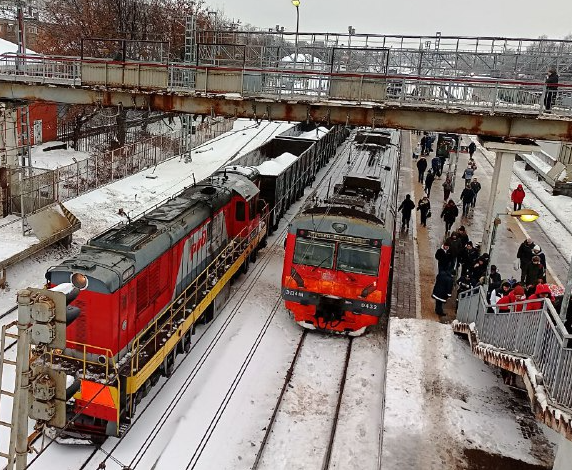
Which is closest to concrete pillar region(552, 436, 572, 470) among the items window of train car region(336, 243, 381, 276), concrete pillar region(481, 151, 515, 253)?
window of train car region(336, 243, 381, 276)

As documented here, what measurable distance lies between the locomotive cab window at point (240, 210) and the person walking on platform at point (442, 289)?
241 inches

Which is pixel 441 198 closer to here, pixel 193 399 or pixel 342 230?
pixel 342 230

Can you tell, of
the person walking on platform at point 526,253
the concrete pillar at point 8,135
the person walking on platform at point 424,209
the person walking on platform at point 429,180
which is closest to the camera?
the person walking on platform at point 526,253

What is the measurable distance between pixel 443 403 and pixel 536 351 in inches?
133

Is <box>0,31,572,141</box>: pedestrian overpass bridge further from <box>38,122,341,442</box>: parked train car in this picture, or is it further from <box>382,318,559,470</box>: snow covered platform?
<box>382,318,559,470</box>: snow covered platform

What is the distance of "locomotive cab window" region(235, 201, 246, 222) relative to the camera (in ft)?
58.5

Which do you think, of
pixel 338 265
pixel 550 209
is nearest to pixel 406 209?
pixel 338 265

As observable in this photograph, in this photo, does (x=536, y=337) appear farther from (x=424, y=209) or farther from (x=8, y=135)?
(x=8, y=135)

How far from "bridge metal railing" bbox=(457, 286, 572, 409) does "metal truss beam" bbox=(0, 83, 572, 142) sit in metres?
5.62

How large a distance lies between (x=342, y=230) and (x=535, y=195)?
70.5 feet

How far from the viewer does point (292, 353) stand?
566 inches

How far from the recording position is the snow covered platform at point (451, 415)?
10445 millimetres

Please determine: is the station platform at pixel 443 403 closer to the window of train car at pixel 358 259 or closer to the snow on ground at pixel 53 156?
the window of train car at pixel 358 259

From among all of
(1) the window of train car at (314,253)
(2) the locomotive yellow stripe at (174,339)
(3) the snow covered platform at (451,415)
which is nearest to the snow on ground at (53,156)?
(2) the locomotive yellow stripe at (174,339)
